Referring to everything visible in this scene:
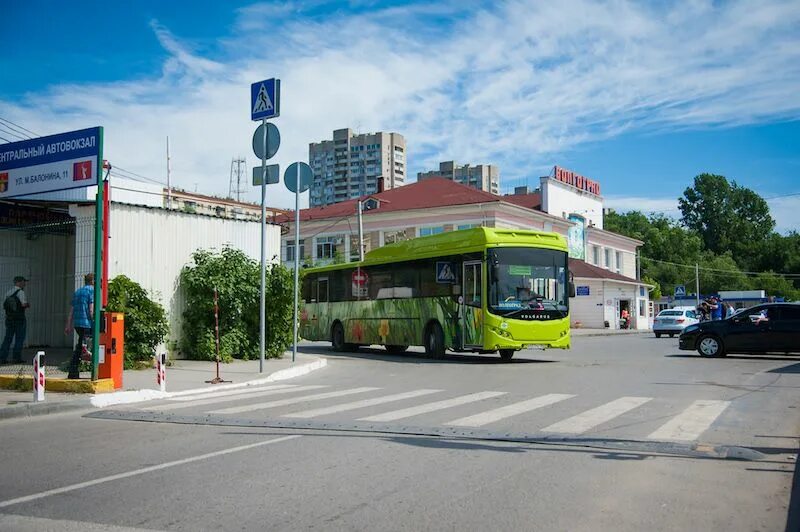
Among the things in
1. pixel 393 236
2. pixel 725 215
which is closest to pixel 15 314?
pixel 393 236

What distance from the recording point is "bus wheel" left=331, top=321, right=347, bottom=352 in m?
26.6

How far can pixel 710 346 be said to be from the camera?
21.7 m

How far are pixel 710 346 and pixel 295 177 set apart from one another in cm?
1298

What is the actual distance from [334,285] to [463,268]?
25.7ft

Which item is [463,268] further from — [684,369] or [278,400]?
[278,400]

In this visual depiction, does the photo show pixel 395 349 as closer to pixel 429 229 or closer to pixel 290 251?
pixel 429 229

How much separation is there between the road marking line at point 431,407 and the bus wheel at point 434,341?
845cm

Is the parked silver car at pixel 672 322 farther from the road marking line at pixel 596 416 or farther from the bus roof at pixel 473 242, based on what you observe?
the road marking line at pixel 596 416

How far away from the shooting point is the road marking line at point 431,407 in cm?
1014

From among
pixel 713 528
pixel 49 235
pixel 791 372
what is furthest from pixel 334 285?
pixel 713 528

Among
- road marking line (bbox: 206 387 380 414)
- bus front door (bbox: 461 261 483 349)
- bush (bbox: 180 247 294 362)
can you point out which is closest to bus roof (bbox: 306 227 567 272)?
bus front door (bbox: 461 261 483 349)

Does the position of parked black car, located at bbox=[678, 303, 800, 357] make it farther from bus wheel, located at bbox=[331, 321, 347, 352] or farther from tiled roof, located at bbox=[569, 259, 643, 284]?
tiled roof, located at bbox=[569, 259, 643, 284]

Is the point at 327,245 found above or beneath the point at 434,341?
above

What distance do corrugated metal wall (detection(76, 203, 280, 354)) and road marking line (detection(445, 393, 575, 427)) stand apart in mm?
10333
